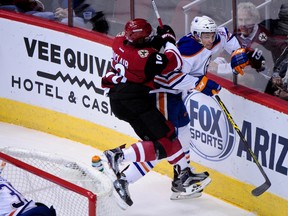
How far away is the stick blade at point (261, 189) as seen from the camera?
5715 millimetres

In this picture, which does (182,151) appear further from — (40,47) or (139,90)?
(40,47)

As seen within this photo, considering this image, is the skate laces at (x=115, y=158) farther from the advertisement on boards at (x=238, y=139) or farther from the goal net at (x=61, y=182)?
the goal net at (x=61, y=182)

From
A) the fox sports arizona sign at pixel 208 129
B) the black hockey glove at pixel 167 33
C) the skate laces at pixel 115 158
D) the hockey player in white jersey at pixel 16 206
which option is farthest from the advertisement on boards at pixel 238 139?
the hockey player in white jersey at pixel 16 206

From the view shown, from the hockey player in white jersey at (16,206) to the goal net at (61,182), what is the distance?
0.13 metres

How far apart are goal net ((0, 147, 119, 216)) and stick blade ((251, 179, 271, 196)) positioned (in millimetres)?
1386

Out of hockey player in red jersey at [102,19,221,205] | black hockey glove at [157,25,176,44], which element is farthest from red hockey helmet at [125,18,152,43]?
black hockey glove at [157,25,176,44]

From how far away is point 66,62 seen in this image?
7.02 m

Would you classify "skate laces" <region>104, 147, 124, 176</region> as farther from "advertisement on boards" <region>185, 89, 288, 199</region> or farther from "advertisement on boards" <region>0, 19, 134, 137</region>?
"advertisement on boards" <region>0, 19, 134, 137</region>

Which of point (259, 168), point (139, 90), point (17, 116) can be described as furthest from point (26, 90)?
point (259, 168)

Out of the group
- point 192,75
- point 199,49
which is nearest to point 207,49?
point 199,49

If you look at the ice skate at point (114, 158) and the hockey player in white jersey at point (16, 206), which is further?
the ice skate at point (114, 158)

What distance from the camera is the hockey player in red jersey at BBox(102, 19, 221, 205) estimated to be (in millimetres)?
5699

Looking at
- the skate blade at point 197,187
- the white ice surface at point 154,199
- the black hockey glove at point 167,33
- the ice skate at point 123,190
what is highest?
the black hockey glove at point 167,33

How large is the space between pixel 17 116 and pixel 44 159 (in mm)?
2640
